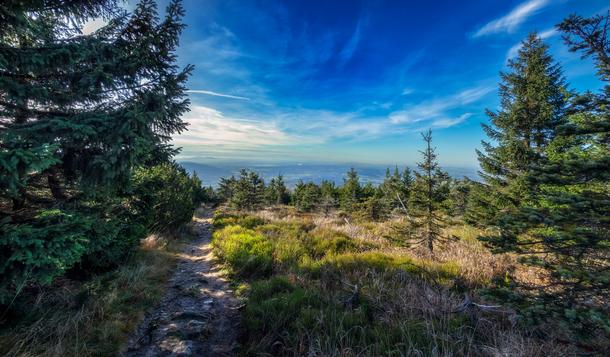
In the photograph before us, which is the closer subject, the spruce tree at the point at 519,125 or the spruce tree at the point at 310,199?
the spruce tree at the point at 519,125

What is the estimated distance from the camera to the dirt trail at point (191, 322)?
3.03m

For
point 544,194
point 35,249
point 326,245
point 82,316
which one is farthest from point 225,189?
point 544,194

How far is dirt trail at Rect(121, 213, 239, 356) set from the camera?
3.03 metres

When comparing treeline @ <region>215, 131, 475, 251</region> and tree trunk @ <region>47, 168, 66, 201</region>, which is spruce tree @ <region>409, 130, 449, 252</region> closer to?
treeline @ <region>215, 131, 475, 251</region>

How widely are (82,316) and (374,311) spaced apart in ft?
14.3

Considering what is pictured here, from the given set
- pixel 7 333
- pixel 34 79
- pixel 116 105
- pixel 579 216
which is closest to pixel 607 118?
pixel 579 216

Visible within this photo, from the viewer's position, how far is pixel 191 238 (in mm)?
11508

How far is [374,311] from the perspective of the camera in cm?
350

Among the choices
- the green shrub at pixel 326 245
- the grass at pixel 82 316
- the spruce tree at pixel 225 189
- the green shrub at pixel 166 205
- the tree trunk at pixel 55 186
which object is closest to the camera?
the grass at pixel 82 316

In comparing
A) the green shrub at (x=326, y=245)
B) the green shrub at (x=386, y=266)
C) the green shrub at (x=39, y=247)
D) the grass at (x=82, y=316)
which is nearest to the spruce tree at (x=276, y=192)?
the green shrub at (x=326, y=245)

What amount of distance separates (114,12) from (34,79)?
2.17 metres

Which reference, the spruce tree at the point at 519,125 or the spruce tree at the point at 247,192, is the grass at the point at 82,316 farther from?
the spruce tree at the point at 247,192

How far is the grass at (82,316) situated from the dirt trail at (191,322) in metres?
0.24

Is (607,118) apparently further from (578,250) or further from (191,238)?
(191,238)
